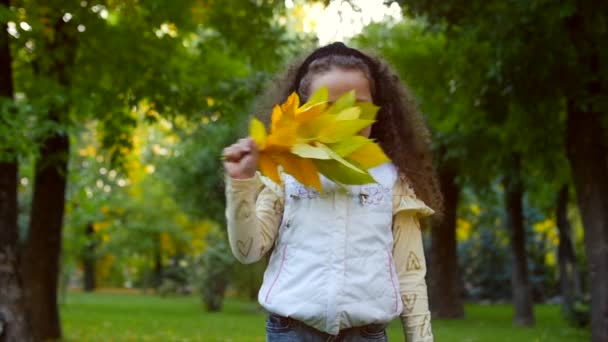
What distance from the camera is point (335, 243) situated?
2801 millimetres

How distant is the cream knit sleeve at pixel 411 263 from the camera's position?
296cm

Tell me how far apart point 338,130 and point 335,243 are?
0.38 metres

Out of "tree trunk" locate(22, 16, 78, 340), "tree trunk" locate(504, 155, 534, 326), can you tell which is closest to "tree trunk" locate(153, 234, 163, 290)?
"tree trunk" locate(504, 155, 534, 326)

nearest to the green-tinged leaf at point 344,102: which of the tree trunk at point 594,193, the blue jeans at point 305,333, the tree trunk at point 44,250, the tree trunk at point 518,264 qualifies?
the blue jeans at point 305,333

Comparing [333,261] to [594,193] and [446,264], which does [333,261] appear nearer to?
[594,193]

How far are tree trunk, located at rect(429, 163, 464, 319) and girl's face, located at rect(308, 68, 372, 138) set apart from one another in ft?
60.8

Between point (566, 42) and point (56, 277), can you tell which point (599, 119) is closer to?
point (566, 42)

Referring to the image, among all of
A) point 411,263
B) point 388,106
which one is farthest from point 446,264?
point 411,263

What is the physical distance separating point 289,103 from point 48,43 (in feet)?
28.7

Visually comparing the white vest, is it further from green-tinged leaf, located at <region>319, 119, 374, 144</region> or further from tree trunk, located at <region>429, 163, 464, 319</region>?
tree trunk, located at <region>429, 163, 464, 319</region>

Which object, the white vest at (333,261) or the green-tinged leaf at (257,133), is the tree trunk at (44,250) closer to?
the white vest at (333,261)

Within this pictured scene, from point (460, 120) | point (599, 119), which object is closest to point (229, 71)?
point (460, 120)

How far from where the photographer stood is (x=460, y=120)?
13086 millimetres

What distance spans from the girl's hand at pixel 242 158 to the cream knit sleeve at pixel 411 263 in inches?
28.3
